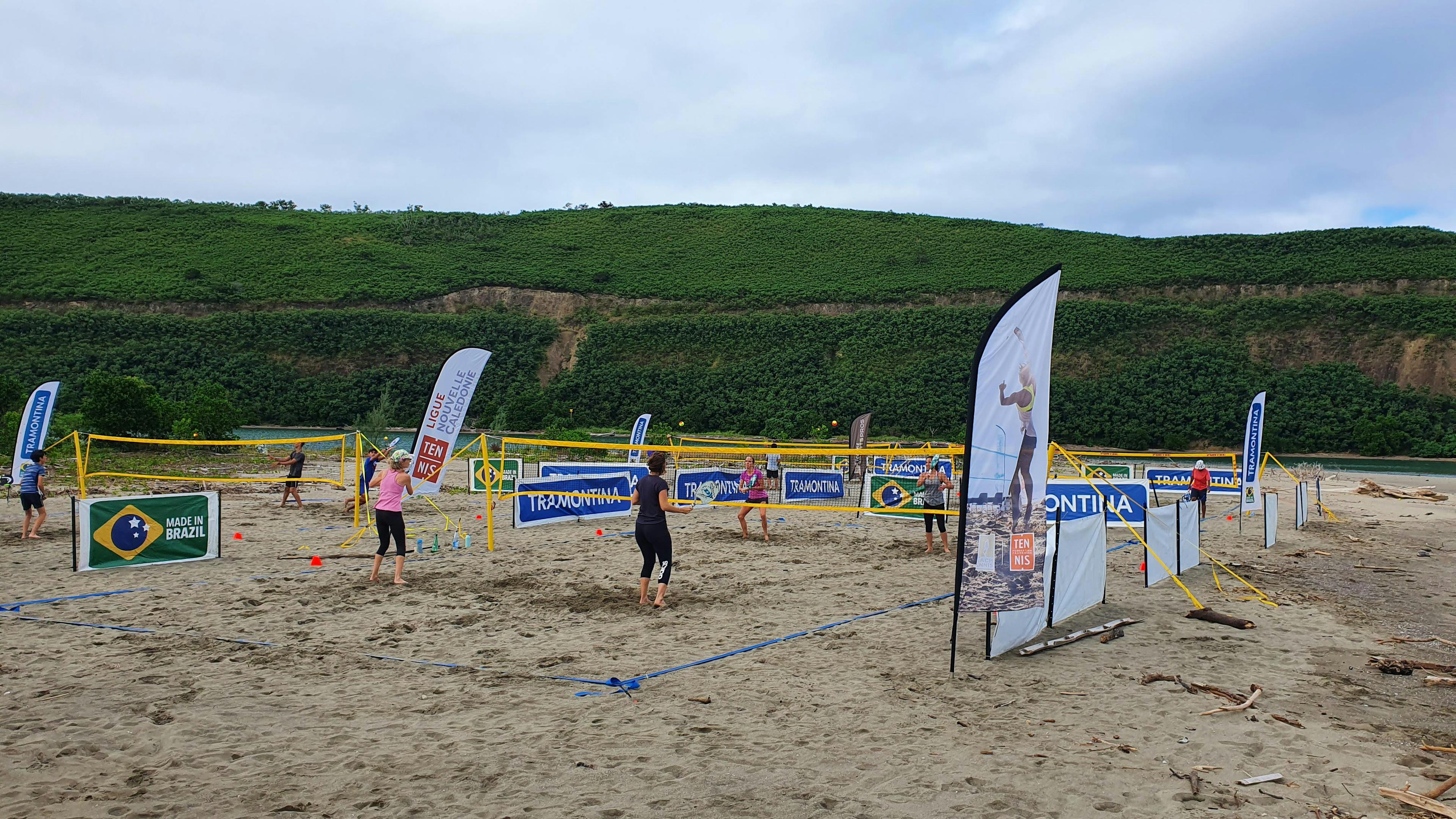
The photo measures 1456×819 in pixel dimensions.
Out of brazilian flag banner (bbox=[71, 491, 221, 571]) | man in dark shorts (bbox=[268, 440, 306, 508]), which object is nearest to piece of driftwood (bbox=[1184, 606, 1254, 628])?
brazilian flag banner (bbox=[71, 491, 221, 571])

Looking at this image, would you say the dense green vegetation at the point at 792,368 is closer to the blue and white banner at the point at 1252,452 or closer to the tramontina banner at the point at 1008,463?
the blue and white banner at the point at 1252,452

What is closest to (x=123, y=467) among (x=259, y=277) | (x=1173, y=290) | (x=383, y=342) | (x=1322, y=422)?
(x=383, y=342)

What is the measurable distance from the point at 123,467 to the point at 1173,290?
66.7 meters

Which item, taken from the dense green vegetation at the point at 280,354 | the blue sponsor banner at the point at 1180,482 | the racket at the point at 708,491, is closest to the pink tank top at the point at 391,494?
the racket at the point at 708,491

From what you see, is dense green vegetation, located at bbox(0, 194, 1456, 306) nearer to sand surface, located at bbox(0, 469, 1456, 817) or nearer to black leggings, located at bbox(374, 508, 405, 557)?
black leggings, located at bbox(374, 508, 405, 557)

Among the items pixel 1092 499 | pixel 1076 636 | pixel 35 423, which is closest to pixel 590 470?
pixel 1092 499

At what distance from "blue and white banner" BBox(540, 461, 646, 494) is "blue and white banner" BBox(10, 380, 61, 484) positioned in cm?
912

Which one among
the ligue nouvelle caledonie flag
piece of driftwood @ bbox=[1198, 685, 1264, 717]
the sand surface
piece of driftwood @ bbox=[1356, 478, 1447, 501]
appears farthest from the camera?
piece of driftwood @ bbox=[1356, 478, 1447, 501]

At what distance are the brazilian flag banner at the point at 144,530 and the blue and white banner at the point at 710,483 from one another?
8.58m

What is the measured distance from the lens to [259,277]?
68125 mm

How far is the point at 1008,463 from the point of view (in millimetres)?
5734

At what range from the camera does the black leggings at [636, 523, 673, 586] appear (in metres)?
8.30

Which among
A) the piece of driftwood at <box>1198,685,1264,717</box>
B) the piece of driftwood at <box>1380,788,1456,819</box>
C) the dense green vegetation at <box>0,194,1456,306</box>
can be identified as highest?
the dense green vegetation at <box>0,194,1456,306</box>

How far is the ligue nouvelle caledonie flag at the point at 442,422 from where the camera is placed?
1150 cm
